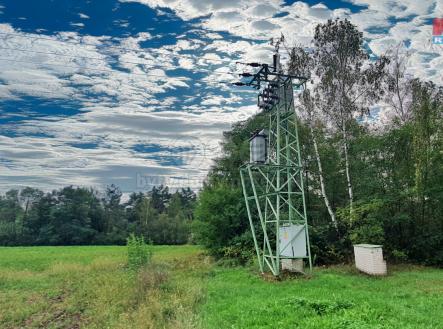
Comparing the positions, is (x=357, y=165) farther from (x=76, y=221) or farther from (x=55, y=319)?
(x=76, y=221)

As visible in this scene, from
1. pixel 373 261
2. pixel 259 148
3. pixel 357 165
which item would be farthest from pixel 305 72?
pixel 373 261

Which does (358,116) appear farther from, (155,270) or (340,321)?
(340,321)

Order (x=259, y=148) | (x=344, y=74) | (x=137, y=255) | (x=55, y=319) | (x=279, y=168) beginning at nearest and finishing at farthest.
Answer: (x=55, y=319)
(x=279, y=168)
(x=259, y=148)
(x=137, y=255)
(x=344, y=74)

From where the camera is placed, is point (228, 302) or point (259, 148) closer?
point (228, 302)

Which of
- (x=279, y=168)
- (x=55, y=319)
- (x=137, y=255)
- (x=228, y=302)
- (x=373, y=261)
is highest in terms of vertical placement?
(x=279, y=168)

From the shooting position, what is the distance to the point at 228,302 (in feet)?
35.6

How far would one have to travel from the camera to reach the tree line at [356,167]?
21078 mm

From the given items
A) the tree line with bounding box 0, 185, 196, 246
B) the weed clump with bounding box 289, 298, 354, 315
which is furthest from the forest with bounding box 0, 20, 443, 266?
the tree line with bounding box 0, 185, 196, 246

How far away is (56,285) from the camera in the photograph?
17.8 meters

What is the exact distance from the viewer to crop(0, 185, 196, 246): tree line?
61047 mm

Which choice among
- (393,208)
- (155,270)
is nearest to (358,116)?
(393,208)

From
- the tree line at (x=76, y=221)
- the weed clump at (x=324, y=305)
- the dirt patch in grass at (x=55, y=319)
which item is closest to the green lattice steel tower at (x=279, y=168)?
the weed clump at (x=324, y=305)

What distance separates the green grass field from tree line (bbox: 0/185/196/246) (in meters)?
41.6

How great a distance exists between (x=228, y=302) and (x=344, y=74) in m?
16.6
